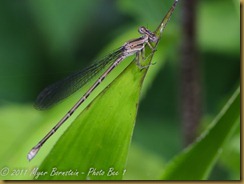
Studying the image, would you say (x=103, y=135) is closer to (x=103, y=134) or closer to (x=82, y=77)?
(x=103, y=134)

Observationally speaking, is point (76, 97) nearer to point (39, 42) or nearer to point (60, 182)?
point (60, 182)

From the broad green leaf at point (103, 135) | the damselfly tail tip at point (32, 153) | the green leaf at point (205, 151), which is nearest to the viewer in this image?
the broad green leaf at point (103, 135)

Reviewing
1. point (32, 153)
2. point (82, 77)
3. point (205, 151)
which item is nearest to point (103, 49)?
point (82, 77)

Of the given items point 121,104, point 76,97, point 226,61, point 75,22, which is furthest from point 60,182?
point 226,61

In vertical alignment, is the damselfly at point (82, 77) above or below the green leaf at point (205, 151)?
above

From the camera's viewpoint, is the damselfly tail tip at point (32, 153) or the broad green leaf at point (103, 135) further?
the damselfly tail tip at point (32, 153)

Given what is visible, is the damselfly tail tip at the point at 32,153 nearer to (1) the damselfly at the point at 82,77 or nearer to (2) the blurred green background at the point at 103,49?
(1) the damselfly at the point at 82,77

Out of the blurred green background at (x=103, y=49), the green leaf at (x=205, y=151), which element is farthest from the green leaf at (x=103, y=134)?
the blurred green background at (x=103, y=49)
